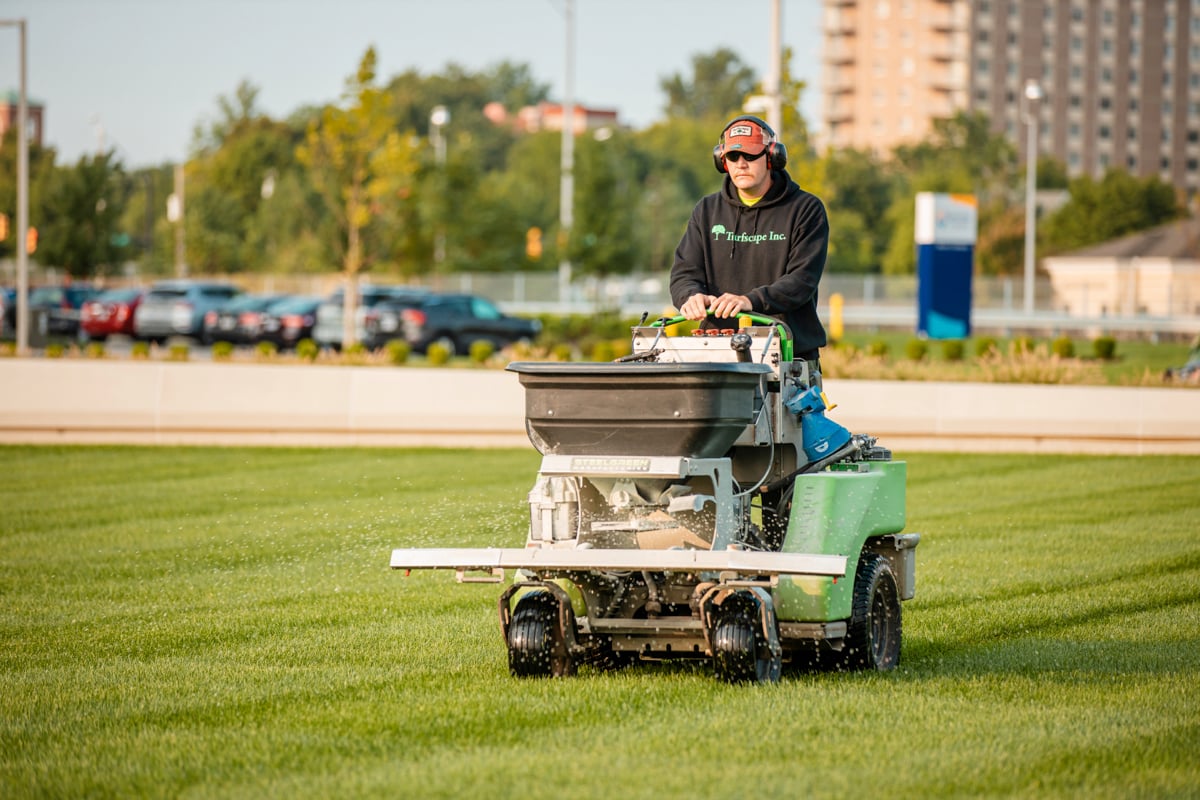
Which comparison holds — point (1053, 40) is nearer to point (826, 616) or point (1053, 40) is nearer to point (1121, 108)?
point (1121, 108)

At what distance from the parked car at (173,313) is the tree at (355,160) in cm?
452

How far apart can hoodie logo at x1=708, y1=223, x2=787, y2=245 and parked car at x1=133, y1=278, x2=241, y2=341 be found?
40335mm

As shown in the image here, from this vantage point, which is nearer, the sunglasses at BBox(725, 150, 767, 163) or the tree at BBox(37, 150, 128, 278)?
the sunglasses at BBox(725, 150, 767, 163)

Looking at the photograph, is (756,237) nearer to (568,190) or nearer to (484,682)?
(484,682)

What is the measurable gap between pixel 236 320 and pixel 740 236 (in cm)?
3842

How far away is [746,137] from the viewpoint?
781cm

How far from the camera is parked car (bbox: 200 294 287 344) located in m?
44.2

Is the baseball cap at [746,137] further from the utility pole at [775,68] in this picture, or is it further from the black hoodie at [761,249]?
the utility pole at [775,68]

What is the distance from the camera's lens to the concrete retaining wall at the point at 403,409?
2022 centimetres

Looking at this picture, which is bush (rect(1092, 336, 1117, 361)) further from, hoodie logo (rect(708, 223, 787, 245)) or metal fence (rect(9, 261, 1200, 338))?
hoodie logo (rect(708, 223, 787, 245))

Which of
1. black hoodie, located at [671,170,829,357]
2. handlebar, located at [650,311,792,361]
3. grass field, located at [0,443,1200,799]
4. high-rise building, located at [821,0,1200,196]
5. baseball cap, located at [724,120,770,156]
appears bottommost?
grass field, located at [0,443,1200,799]

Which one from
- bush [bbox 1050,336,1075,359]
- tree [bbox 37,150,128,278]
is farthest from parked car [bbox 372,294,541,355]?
tree [bbox 37,150,128,278]

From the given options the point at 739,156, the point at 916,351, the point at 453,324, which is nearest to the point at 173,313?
the point at 453,324

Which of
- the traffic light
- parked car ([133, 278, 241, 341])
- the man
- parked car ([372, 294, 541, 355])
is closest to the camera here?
the man
